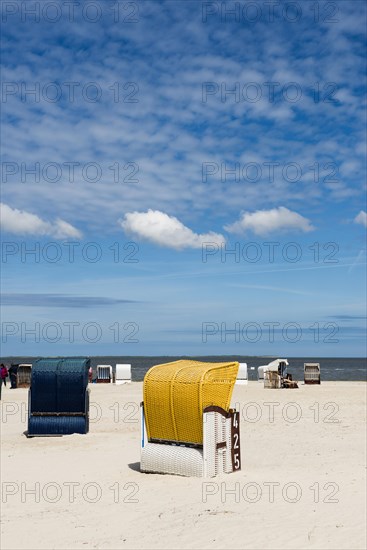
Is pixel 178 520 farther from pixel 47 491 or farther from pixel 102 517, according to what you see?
pixel 47 491

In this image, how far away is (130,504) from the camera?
1091 centimetres

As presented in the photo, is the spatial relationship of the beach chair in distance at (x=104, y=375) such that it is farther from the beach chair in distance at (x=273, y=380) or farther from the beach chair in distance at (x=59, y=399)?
the beach chair in distance at (x=59, y=399)

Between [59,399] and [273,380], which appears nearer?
[59,399]

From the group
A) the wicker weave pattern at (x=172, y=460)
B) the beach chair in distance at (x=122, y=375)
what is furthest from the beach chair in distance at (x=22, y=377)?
the wicker weave pattern at (x=172, y=460)

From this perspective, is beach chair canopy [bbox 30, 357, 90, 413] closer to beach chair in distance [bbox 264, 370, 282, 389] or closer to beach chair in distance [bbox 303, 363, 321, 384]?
beach chair in distance [bbox 264, 370, 282, 389]

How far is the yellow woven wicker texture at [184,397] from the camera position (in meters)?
12.9

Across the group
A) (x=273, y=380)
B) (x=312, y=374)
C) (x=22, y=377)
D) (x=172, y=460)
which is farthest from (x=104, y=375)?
(x=172, y=460)

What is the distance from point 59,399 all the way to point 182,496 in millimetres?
8693

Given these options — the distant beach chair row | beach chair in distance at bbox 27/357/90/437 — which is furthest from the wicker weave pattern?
the distant beach chair row

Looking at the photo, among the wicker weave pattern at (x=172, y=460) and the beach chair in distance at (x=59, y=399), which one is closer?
the wicker weave pattern at (x=172, y=460)

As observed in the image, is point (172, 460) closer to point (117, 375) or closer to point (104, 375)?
point (117, 375)

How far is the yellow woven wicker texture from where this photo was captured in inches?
508

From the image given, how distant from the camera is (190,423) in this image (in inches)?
Result: 510

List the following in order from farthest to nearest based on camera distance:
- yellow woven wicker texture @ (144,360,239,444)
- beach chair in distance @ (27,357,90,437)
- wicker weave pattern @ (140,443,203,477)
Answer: beach chair in distance @ (27,357,90,437) < yellow woven wicker texture @ (144,360,239,444) < wicker weave pattern @ (140,443,203,477)
